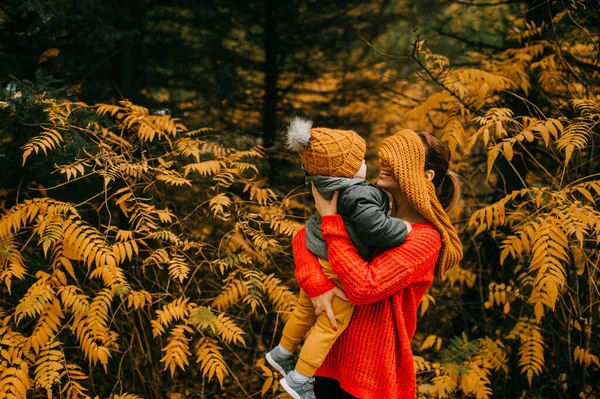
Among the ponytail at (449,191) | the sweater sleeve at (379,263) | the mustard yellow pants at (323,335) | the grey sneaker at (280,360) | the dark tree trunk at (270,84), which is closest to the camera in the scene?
the sweater sleeve at (379,263)

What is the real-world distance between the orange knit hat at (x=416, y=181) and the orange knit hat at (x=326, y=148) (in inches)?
6.0

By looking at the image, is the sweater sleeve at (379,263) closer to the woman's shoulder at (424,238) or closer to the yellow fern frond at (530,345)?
the woman's shoulder at (424,238)

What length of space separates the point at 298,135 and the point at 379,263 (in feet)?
2.25

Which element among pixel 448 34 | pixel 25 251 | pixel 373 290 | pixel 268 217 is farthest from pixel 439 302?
pixel 25 251

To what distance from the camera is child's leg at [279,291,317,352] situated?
255 centimetres

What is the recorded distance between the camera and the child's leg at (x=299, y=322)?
2.55m

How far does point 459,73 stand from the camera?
13.1 ft

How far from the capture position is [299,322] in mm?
2588

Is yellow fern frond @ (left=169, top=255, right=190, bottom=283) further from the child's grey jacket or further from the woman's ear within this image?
the woman's ear

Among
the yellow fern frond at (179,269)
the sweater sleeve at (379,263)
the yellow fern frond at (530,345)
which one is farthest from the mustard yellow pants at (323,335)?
the yellow fern frond at (530,345)

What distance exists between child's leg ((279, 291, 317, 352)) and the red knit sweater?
0.19 m

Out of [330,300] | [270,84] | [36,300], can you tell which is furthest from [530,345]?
[36,300]

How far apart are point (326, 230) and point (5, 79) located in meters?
2.95

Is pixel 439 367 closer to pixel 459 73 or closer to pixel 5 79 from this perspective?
pixel 459 73
